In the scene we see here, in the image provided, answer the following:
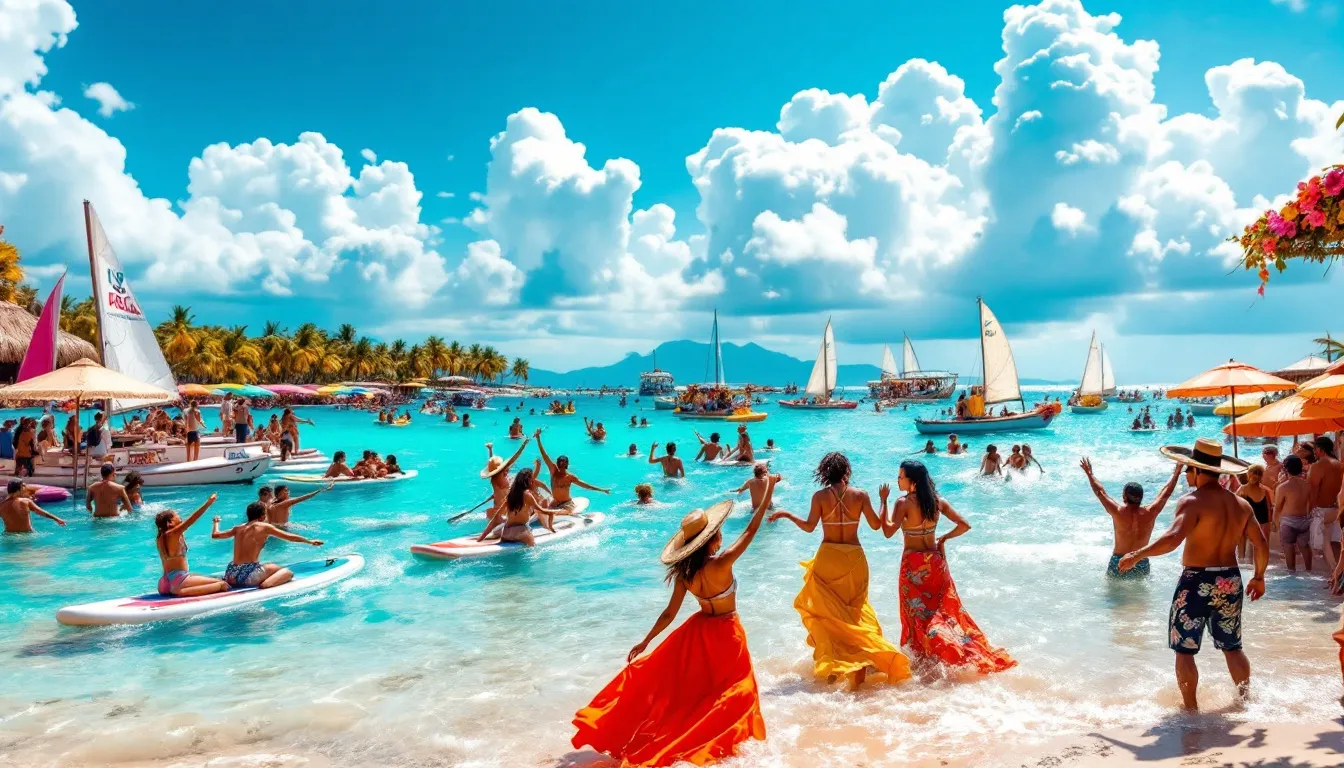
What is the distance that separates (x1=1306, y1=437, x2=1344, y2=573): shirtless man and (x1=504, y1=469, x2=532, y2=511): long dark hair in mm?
11048

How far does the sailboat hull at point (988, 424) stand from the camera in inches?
1761

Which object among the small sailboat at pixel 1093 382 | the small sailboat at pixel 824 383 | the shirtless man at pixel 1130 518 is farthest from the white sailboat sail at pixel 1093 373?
the shirtless man at pixel 1130 518

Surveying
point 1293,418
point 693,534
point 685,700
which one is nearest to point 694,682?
point 685,700

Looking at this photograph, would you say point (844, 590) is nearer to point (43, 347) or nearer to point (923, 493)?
point (923, 493)

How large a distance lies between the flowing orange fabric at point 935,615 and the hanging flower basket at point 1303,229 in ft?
10.7

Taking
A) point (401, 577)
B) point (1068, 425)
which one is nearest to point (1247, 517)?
point (401, 577)

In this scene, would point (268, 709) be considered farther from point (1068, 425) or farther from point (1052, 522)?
point (1068, 425)

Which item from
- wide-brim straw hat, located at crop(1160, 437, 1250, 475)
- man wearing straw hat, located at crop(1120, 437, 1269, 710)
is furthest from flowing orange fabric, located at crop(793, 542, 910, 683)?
wide-brim straw hat, located at crop(1160, 437, 1250, 475)

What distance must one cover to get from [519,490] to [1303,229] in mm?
10736

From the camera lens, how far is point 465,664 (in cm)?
844

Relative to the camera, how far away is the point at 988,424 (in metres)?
44.8

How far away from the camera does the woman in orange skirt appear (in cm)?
508

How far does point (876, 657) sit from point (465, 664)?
14.8 ft

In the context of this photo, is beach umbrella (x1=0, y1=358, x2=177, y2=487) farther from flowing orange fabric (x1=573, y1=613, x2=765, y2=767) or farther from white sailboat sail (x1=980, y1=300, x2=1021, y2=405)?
white sailboat sail (x1=980, y1=300, x2=1021, y2=405)
